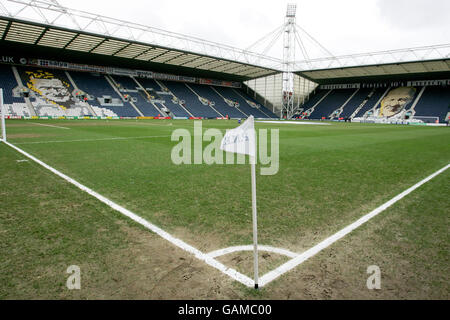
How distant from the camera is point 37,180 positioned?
21.0ft

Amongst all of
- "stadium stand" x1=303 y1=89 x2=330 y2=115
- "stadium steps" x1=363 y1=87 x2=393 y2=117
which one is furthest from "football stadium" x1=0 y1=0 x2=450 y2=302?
"stadium stand" x1=303 y1=89 x2=330 y2=115

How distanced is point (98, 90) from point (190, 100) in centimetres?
1845

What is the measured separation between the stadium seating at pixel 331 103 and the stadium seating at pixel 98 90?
42.4 m

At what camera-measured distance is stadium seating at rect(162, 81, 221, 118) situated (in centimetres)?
5549

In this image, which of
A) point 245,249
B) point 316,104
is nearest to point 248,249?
point 245,249

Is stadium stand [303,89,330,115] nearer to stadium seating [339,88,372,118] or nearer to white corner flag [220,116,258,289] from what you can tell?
stadium seating [339,88,372,118]

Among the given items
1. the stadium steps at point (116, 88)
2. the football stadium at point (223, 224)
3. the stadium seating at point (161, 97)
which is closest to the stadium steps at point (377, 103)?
the stadium seating at point (161, 97)

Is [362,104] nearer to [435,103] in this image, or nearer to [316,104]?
[316,104]

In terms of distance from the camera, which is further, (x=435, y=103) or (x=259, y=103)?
(x=259, y=103)

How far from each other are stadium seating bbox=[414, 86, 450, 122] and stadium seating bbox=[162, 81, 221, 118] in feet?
132

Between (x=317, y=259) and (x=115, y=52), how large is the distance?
45.5 metres

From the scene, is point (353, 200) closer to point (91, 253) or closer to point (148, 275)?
point (148, 275)

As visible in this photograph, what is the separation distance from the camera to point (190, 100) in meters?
57.4
